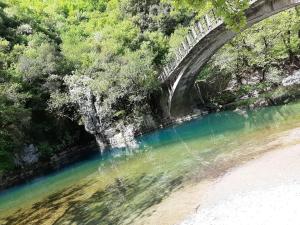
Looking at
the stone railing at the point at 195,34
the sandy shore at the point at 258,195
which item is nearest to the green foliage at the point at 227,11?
the sandy shore at the point at 258,195

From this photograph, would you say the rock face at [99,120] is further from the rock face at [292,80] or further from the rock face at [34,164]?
the rock face at [292,80]

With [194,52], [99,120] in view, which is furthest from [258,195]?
[99,120]

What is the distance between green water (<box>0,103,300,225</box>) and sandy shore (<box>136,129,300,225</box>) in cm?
104

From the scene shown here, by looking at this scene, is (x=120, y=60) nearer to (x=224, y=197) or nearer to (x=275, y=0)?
(x=275, y=0)

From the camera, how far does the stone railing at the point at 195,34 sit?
31094mm

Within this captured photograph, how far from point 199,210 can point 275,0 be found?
17.7 metres

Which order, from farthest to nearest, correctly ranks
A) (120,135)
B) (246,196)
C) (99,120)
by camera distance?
(99,120) → (120,135) → (246,196)

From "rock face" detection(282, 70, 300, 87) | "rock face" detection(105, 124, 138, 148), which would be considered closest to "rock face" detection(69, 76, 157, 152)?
"rock face" detection(105, 124, 138, 148)

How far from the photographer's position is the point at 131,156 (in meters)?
29.0

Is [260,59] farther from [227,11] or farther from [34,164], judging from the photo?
[227,11]

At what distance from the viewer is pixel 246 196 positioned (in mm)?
12289

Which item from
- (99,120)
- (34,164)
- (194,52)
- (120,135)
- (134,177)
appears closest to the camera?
(134,177)

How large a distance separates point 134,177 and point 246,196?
9.48 m

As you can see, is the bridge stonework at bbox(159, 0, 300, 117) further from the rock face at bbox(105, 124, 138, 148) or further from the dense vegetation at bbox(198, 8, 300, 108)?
the rock face at bbox(105, 124, 138, 148)
